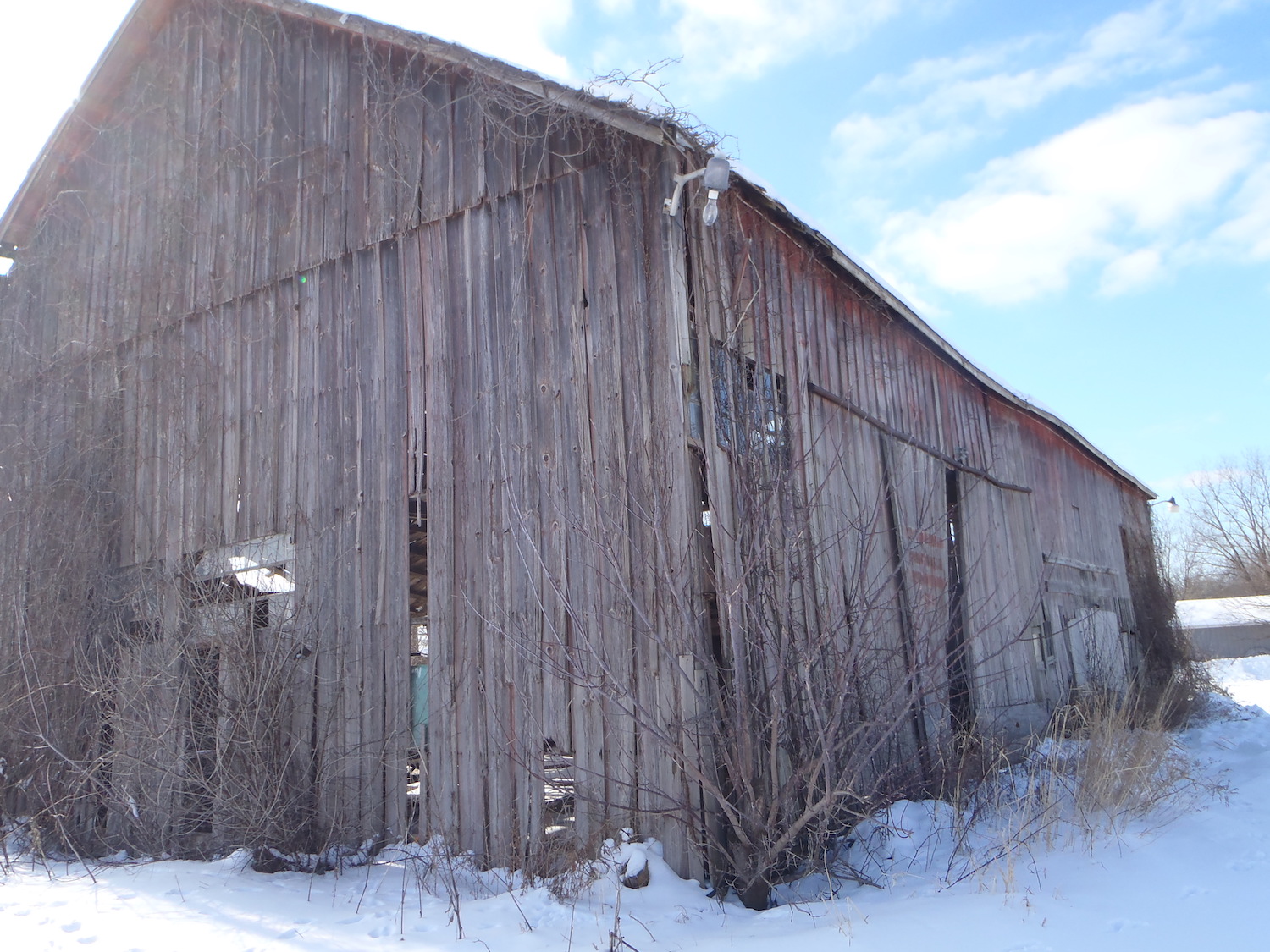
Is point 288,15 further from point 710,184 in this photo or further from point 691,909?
point 691,909

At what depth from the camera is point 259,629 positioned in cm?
746

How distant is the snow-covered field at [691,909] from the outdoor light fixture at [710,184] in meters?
3.87

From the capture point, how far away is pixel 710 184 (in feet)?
19.2

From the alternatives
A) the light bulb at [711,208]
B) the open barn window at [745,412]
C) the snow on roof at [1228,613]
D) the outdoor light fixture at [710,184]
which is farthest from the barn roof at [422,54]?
the snow on roof at [1228,613]

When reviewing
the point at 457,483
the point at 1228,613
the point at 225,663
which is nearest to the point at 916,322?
the point at 457,483

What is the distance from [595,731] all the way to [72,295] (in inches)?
350

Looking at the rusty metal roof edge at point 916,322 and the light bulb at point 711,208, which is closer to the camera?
the light bulb at point 711,208

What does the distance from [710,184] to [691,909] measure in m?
4.15

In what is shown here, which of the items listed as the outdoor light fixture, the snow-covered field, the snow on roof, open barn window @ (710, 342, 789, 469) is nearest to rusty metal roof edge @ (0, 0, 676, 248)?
the outdoor light fixture

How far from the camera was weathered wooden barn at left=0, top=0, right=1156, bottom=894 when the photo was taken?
19.5ft

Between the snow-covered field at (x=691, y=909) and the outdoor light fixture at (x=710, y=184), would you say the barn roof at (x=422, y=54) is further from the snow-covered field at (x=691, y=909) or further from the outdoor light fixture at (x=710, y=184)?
the snow-covered field at (x=691, y=909)

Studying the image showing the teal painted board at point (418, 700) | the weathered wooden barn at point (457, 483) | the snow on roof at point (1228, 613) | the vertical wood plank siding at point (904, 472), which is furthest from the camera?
the snow on roof at point (1228, 613)

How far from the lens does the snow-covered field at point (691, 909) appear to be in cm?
466

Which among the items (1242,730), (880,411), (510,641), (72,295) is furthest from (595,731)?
(1242,730)
